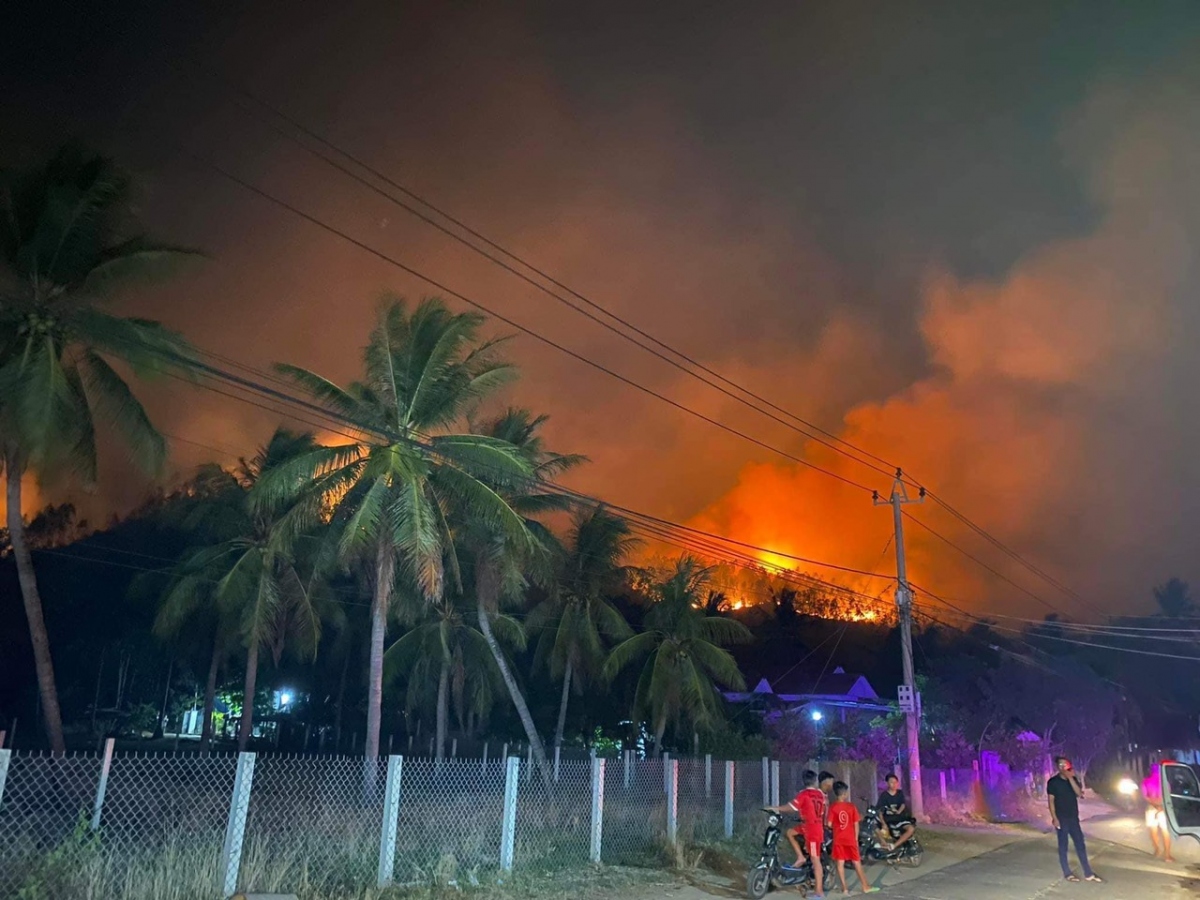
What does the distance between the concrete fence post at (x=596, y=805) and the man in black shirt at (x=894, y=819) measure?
4893mm

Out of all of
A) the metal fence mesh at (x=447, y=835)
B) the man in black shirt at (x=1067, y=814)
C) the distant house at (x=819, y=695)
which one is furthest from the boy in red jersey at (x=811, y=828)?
the distant house at (x=819, y=695)

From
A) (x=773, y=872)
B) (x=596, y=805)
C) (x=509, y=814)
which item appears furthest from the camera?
(x=596, y=805)

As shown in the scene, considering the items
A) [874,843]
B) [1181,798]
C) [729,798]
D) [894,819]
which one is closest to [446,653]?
[729,798]

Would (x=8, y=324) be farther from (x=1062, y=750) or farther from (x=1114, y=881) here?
(x=1062, y=750)

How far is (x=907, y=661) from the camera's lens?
2405cm

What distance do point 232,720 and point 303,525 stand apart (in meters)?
38.9

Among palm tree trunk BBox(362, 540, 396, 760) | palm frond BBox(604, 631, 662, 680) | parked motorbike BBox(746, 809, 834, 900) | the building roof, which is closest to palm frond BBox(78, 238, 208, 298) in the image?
palm tree trunk BBox(362, 540, 396, 760)

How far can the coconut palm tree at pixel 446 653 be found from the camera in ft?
105

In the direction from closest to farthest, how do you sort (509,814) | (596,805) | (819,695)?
(509,814), (596,805), (819,695)

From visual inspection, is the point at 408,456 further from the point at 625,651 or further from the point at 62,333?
the point at 625,651

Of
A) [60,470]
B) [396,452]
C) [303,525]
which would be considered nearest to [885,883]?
[396,452]

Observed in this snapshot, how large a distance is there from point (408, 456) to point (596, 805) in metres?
8.95

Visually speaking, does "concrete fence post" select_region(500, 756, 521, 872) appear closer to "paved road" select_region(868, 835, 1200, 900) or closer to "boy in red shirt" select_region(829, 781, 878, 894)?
"boy in red shirt" select_region(829, 781, 878, 894)

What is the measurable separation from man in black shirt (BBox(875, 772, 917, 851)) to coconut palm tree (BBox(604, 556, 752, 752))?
642 inches
